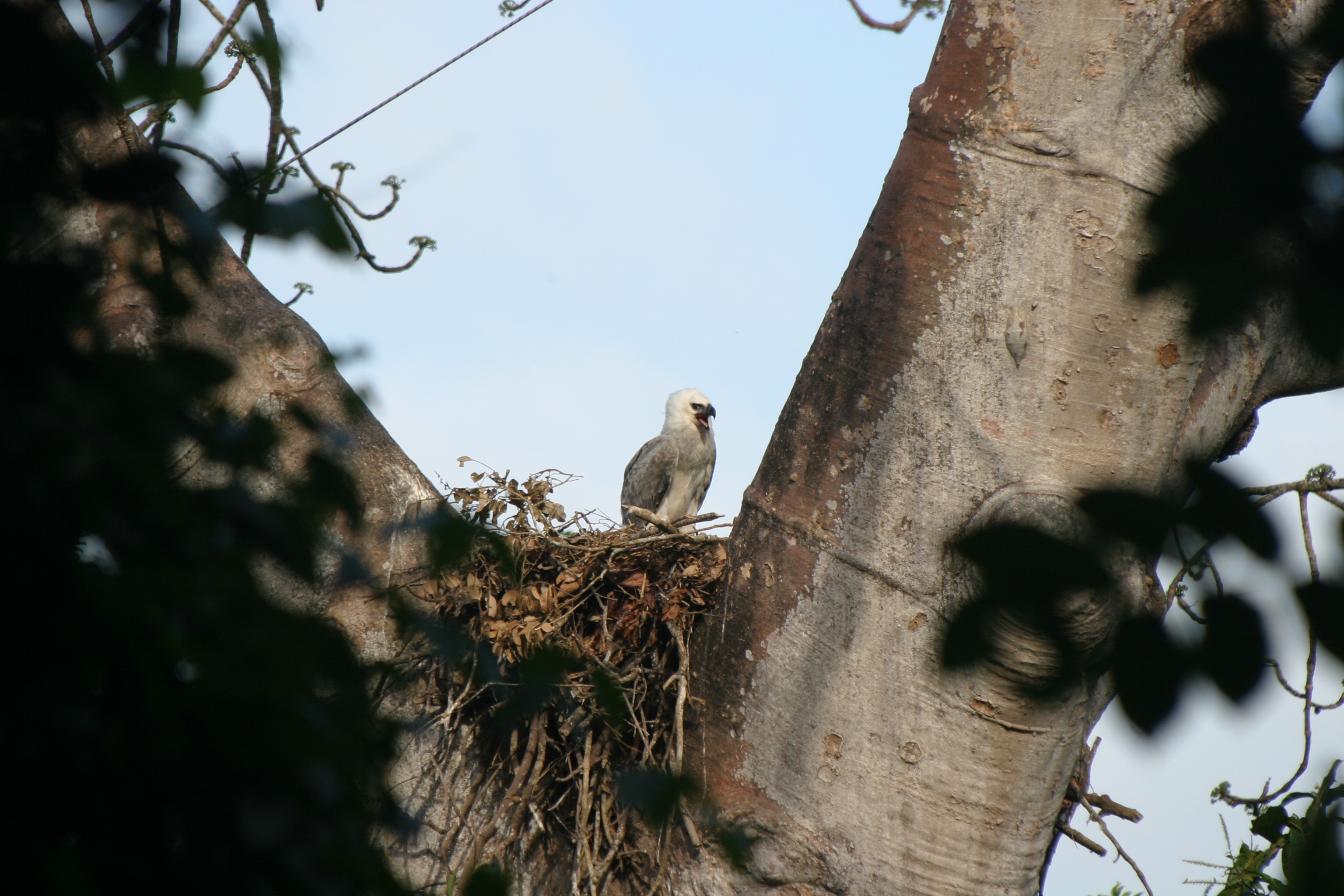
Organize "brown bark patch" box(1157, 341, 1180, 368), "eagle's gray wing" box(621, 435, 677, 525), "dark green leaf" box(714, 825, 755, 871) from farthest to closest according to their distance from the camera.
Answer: "eagle's gray wing" box(621, 435, 677, 525), "brown bark patch" box(1157, 341, 1180, 368), "dark green leaf" box(714, 825, 755, 871)

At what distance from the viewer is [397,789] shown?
2.72 m

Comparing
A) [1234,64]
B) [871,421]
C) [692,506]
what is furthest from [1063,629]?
[692,506]

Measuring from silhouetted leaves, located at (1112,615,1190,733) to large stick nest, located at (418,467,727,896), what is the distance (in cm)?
151

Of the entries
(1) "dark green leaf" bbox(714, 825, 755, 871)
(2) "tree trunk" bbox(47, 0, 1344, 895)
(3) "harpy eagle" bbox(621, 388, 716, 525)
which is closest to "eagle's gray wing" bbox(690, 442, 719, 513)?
(3) "harpy eagle" bbox(621, 388, 716, 525)

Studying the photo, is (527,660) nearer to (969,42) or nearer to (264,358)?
(264,358)

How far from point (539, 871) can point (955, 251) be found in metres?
2.03

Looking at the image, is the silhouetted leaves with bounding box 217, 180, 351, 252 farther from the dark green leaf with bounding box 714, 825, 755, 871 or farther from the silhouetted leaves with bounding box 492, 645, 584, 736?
the dark green leaf with bounding box 714, 825, 755, 871

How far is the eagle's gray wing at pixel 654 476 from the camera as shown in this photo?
7.24 m

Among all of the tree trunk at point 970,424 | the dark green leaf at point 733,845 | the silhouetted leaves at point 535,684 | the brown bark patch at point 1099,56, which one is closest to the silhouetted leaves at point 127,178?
the silhouetted leaves at point 535,684

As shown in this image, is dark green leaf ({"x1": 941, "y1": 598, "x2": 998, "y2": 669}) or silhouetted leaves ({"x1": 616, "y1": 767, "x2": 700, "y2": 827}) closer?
dark green leaf ({"x1": 941, "y1": 598, "x2": 998, "y2": 669})

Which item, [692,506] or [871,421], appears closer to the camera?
[871,421]

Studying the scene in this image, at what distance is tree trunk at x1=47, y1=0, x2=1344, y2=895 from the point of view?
2367mm

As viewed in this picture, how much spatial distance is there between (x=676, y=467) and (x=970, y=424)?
4.95 m

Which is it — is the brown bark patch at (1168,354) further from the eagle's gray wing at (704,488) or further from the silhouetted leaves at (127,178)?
the eagle's gray wing at (704,488)
